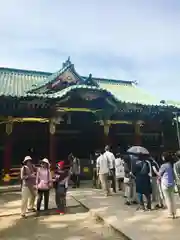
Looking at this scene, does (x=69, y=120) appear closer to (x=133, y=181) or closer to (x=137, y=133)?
(x=137, y=133)

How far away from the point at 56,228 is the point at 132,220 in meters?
1.87

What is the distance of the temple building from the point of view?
12.5 m

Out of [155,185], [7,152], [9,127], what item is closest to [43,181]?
[155,185]

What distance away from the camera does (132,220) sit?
6.26m

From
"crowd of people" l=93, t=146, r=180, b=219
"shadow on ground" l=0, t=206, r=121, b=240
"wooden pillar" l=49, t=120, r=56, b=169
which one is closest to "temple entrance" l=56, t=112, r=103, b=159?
"wooden pillar" l=49, t=120, r=56, b=169

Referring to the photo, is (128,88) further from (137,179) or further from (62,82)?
(137,179)

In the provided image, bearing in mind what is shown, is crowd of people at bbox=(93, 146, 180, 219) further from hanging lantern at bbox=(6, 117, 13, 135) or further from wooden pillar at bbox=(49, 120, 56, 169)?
hanging lantern at bbox=(6, 117, 13, 135)

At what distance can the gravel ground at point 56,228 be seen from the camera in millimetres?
5449

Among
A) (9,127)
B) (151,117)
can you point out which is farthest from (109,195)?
(151,117)

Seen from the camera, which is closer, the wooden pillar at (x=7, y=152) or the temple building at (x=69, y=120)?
the wooden pillar at (x=7, y=152)

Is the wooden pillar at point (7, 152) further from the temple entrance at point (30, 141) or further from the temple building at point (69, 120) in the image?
the temple entrance at point (30, 141)

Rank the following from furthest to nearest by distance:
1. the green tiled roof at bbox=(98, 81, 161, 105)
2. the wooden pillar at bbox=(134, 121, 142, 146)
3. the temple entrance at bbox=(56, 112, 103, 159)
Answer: the green tiled roof at bbox=(98, 81, 161, 105)
the wooden pillar at bbox=(134, 121, 142, 146)
the temple entrance at bbox=(56, 112, 103, 159)

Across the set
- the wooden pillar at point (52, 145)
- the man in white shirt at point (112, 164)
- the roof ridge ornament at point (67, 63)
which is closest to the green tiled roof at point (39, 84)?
the roof ridge ornament at point (67, 63)

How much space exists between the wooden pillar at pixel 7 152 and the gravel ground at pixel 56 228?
5.33 meters
